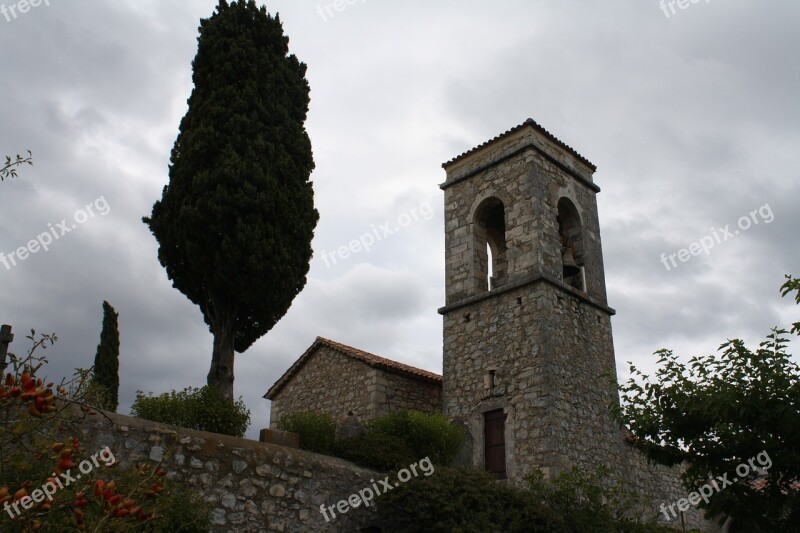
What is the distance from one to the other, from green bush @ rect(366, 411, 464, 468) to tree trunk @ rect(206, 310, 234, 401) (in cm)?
223

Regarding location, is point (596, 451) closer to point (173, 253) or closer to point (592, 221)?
point (592, 221)

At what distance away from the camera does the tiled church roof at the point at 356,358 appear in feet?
50.5

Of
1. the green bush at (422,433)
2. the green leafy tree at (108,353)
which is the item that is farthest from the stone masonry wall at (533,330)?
the green leafy tree at (108,353)

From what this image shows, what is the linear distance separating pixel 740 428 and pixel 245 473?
5.83 meters

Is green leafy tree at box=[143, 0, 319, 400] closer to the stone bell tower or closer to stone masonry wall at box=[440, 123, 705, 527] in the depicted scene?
stone masonry wall at box=[440, 123, 705, 527]

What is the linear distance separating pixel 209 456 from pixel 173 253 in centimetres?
410

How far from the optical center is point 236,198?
984 cm

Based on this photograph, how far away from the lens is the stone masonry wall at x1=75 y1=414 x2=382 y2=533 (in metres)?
6.79

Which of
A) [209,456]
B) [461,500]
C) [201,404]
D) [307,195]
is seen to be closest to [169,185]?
[307,195]

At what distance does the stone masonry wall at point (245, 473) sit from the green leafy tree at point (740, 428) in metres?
3.99

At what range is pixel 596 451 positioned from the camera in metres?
13.9

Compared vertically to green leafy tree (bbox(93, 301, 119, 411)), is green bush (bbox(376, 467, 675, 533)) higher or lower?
lower

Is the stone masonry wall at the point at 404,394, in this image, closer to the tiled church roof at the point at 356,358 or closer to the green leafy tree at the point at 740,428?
the tiled church roof at the point at 356,358

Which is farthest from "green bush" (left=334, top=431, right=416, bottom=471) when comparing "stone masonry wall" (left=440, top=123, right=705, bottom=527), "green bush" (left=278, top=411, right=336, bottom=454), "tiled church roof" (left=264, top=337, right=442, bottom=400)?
"tiled church roof" (left=264, top=337, right=442, bottom=400)
